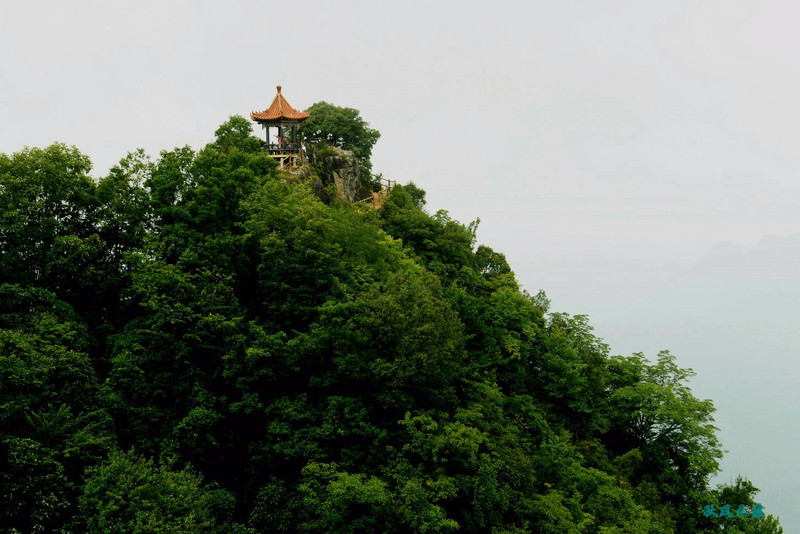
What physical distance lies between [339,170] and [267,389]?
16.6 meters

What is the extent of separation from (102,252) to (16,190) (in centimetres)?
345

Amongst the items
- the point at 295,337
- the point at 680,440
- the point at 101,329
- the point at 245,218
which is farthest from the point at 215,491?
the point at 680,440

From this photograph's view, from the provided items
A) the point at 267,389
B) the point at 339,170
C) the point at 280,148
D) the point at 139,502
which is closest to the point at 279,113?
the point at 280,148

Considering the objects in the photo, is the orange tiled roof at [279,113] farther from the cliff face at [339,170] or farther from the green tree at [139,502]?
the green tree at [139,502]

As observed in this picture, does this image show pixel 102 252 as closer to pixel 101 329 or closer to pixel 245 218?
pixel 101 329

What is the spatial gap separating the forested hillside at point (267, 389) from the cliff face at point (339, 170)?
264 inches

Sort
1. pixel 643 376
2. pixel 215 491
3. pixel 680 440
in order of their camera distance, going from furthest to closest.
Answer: pixel 643 376 → pixel 680 440 → pixel 215 491

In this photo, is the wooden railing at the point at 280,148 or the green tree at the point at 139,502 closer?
the green tree at the point at 139,502

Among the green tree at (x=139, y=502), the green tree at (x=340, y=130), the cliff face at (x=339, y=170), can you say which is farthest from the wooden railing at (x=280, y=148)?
the green tree at (x=139, y=502)

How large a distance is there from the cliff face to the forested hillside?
22.0 feet

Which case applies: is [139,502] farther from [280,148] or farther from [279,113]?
[279,113]

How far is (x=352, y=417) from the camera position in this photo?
55.1ft

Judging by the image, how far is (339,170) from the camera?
3183 cm

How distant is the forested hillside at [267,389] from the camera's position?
47.4ft
